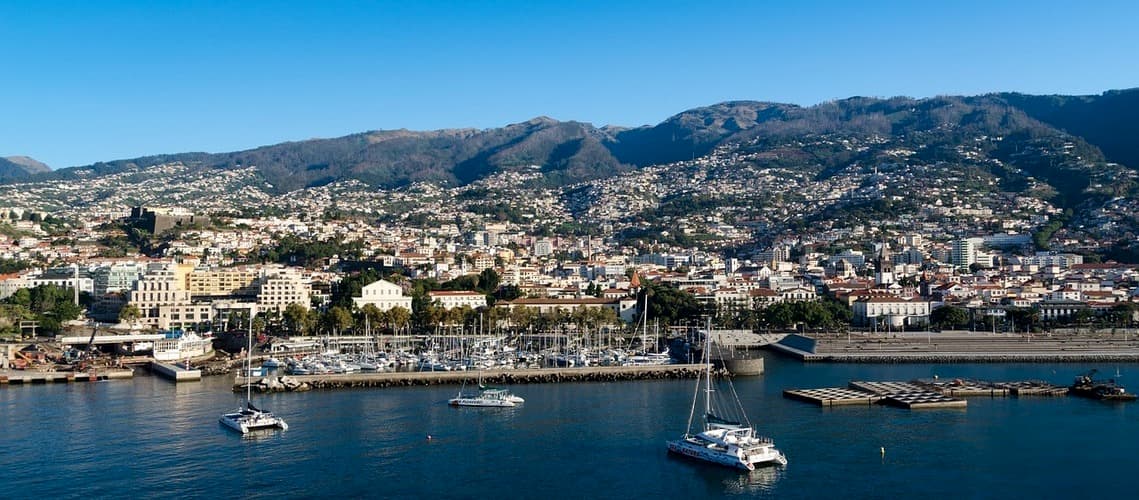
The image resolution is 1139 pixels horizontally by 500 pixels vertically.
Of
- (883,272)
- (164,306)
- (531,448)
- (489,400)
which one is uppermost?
(883,272)

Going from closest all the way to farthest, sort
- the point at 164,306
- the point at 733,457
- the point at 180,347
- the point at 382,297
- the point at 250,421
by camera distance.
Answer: the point at 733,457 → the point at 250,421 → the point at 180,347 → the point at 164,306 → the point at 382,297

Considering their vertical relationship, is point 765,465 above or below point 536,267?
below

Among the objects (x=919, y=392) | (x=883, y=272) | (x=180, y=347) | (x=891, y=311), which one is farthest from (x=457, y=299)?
(x=883, y=272)

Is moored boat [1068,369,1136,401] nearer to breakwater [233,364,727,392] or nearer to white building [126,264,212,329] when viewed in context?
breakwater [233,364,727,392]

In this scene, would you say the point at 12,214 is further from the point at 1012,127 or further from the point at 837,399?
the point at 1012,127

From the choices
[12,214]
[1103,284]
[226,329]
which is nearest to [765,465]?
[226,329]

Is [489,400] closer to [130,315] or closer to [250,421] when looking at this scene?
[250,421]

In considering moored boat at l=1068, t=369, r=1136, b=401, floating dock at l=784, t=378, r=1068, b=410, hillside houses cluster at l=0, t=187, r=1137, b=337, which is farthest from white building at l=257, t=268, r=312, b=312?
moored boat at l=1068, t=369, r=1136, b=401
